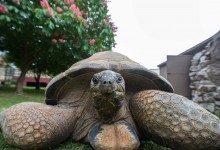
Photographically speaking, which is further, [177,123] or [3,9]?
[3,9]

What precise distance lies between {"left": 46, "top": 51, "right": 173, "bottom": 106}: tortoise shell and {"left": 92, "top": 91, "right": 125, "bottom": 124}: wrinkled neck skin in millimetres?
320

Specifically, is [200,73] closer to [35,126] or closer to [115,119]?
[115,119]

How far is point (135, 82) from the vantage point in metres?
1.84

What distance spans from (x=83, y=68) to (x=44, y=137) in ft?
1.81

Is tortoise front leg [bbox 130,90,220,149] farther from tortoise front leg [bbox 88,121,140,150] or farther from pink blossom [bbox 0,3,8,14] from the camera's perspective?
pink blossom [bbox 0,3,8,14]

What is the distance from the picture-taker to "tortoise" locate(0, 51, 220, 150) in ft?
4.43

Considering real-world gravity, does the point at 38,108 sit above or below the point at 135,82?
below

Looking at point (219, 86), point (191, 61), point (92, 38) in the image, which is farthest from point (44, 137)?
point (92, 38)

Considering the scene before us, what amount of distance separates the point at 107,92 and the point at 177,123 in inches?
17.9

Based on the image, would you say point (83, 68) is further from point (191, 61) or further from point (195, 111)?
point (191, 61)

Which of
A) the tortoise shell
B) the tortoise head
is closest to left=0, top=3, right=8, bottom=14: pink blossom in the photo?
the tortoise shell

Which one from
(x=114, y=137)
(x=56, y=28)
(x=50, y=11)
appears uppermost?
(x=50, y=11)

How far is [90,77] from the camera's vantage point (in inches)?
71.1

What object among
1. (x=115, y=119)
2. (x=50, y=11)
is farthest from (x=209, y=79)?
(x=115, y=119)
